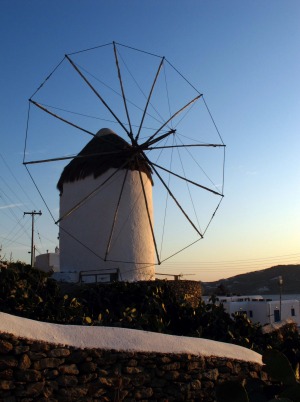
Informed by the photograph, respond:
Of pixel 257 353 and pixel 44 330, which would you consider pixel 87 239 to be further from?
pixel 44 330

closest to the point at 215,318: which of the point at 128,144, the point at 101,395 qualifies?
the point at 101,395

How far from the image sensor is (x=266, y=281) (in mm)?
60688

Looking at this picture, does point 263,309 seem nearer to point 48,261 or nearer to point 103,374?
point 48,261

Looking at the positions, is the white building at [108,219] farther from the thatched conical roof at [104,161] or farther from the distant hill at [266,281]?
the distant hill at [266,281]

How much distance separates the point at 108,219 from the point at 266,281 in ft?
159

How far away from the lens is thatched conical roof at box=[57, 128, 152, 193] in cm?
1620

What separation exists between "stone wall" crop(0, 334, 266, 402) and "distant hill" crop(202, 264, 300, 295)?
1945 inches

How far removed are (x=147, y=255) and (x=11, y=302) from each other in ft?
31.7

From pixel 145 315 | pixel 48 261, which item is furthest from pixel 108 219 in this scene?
pixel 48 261

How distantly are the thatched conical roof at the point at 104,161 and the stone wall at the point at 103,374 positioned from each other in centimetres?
1038

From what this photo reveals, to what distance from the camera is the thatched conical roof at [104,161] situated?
16203mm

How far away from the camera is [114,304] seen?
1141 cm

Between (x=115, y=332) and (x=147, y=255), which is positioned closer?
(x=115, y=332)

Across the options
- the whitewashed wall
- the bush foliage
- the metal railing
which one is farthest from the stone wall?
the whitewashed wall
